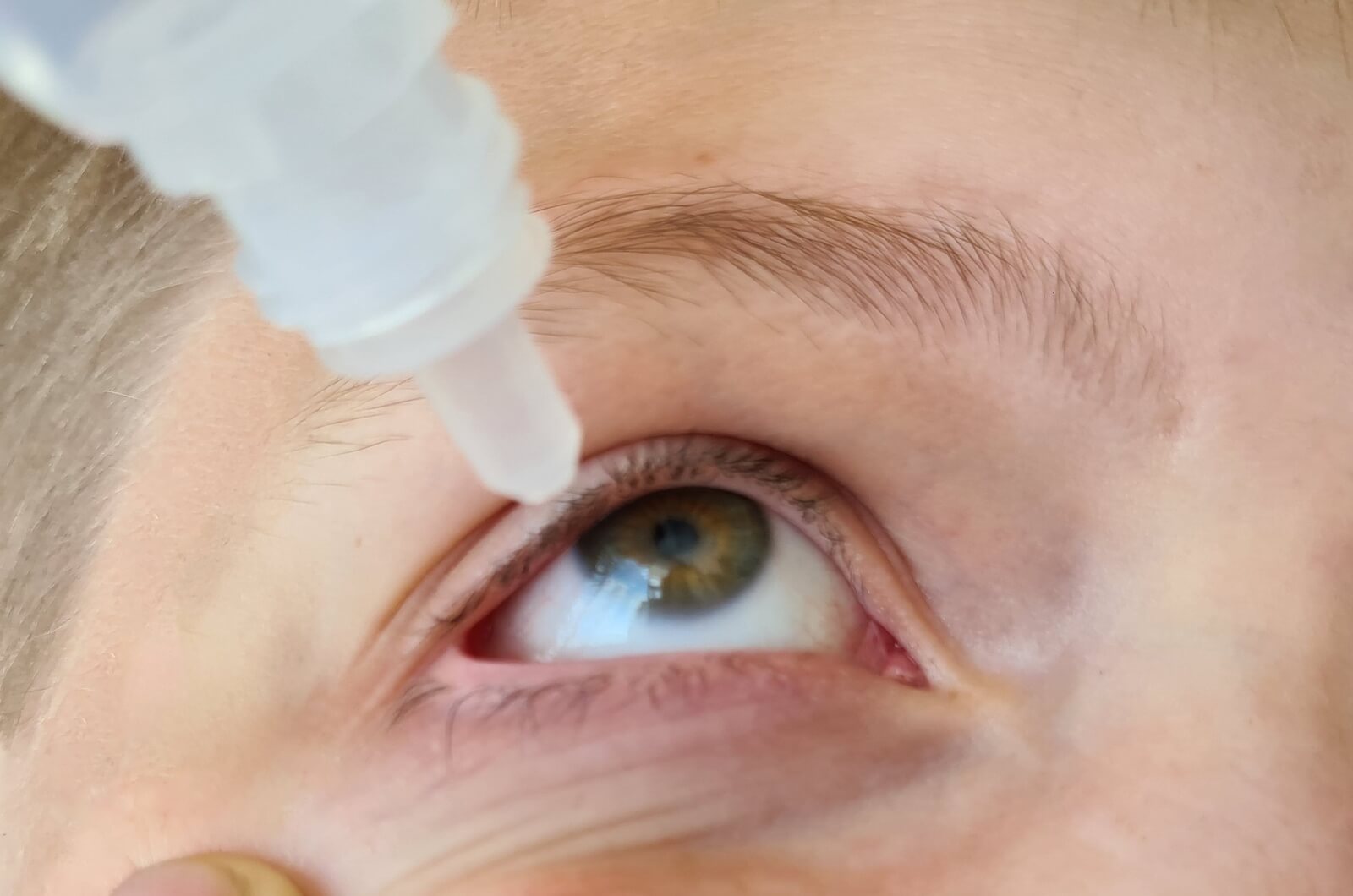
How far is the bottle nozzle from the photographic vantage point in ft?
1.17

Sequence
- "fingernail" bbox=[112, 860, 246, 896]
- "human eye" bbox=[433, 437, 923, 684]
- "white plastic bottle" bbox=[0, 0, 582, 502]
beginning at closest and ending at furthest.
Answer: "white plastic bottle" bbox=[0, 0, 582, 502] < "fingernail" bbox=[112, 860, 246, 896] < "human eye" bbox=[433, 437, 923, 684]

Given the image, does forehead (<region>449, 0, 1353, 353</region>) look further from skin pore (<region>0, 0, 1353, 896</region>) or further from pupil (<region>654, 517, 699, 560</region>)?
pupil (<region>654, 517, 699, 560</region>)

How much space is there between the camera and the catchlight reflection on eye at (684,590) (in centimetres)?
72

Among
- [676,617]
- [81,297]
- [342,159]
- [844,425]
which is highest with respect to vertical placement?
[342,159]

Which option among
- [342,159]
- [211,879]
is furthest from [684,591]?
[342,159]

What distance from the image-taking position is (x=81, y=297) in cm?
63

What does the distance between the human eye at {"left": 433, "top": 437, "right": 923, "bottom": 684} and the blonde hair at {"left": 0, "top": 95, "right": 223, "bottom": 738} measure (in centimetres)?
24

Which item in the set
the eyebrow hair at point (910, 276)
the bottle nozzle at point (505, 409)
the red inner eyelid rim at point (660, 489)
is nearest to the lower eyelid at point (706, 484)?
the red inner eyelid rim at point (660, 489)

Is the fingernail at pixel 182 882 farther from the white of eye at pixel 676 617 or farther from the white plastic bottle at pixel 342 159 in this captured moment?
the white plastic bottle at pixel 342 159

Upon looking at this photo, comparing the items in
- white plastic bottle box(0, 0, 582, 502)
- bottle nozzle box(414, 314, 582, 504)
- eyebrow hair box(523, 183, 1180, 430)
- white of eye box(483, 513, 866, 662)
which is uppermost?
white plastic bottle box(0, 0, 582, 502)

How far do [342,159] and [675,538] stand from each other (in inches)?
17.8

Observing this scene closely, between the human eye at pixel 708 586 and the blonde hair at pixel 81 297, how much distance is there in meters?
0.24

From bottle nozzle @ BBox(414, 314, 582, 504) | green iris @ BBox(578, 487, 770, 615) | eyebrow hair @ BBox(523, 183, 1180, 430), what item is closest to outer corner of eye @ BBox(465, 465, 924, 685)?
green iris @ BBox(578, 487, 770, 615)

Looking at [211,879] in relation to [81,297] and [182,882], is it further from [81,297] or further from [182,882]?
[81,297]
